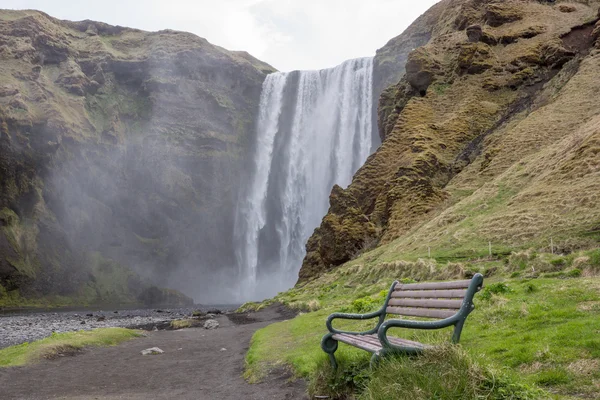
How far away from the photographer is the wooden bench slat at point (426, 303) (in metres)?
5.05

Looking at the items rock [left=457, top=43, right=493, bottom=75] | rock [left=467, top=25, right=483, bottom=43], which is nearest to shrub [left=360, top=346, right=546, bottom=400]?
rock [left=457, top=43, right=493, bottom=75]

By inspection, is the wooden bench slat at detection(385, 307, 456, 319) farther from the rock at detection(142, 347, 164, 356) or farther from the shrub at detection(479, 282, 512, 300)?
the rock at detection(142, 347, 164, 356)

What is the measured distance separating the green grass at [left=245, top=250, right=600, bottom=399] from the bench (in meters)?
0.18

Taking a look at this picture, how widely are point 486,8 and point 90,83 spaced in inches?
3060

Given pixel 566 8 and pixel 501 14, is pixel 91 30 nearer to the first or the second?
pixel 501 14

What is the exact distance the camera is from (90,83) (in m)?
97.1

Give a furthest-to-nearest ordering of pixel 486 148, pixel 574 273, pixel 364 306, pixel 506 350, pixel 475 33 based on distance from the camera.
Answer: pixel 475 33 → pixel 486 148 → pixel 364 306 → pixel 574 273 → pixel 506 350

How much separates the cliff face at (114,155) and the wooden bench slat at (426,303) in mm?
78259

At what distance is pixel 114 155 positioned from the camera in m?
92.6

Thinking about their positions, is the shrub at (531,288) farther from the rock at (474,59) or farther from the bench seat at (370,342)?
the rock at (474,59)

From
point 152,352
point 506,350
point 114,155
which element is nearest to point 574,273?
point 506,350

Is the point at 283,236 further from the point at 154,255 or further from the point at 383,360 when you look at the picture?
the point at 383,360

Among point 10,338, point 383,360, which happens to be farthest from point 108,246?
point 383,360

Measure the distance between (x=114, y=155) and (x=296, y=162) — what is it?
36473 mm
